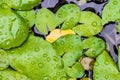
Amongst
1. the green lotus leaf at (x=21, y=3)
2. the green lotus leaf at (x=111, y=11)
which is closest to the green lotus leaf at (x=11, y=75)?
the green lotus leaf at (x=21, y=3)

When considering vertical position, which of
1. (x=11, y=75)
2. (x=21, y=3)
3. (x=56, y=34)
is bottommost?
(x=11, y=75)

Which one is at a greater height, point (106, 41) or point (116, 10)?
point (116, 10)

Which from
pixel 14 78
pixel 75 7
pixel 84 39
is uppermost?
pixel 75 7

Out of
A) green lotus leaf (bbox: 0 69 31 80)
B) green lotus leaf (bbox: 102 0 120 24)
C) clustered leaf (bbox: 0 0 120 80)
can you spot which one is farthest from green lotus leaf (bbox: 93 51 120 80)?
green lotus leaf (bbox: 0 69 31 80)

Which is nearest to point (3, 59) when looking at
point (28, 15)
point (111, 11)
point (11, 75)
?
point (11, 75)

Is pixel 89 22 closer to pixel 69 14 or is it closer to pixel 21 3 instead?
pixel 69 14

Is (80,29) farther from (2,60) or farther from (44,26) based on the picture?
(2,60)

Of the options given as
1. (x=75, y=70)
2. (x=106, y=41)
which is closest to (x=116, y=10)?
(x=106, y=41)

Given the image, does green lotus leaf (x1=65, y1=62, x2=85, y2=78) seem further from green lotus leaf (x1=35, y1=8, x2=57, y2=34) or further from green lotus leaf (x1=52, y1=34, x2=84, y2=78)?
green lotus leaf (x1=35, y1=8, x2=57, y2=34)
